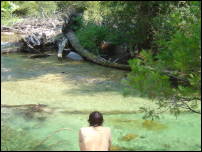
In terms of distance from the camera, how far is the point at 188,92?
5387mm

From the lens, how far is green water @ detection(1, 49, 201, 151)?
364 inches

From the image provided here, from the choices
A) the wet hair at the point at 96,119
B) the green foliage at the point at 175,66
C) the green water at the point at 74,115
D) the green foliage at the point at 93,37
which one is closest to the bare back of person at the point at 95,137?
the wet hair at the point at 96,119

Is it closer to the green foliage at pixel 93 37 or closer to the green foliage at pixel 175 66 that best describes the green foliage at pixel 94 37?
the green foliage at pixel 93 37

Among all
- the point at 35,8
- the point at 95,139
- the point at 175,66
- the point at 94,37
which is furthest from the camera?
the point at 35,8

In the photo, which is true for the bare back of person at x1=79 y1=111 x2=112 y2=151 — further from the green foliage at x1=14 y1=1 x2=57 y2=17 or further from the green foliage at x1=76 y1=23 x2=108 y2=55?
the green foliage at x1=14 y1=1 x2=57 y2=17

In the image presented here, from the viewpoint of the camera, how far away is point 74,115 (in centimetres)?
1109

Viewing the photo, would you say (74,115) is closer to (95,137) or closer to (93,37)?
(95,137)

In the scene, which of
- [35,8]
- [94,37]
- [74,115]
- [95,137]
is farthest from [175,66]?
[35,8]

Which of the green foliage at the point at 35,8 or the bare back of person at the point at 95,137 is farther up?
the bare back of person at the point at 95,137

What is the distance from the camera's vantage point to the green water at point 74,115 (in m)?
9.23

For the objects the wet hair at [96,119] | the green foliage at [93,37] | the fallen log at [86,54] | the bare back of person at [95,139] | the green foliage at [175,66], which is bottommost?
the fallen log at [86,54]

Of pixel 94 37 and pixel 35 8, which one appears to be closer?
pixel 94 37

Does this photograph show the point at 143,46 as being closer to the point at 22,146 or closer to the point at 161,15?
the point at 161,15

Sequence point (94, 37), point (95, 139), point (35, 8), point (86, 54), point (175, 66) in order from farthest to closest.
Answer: point (35, 8) < point (94, 37) < point (86, 54) < point (175, 66) < point (95, 139)
